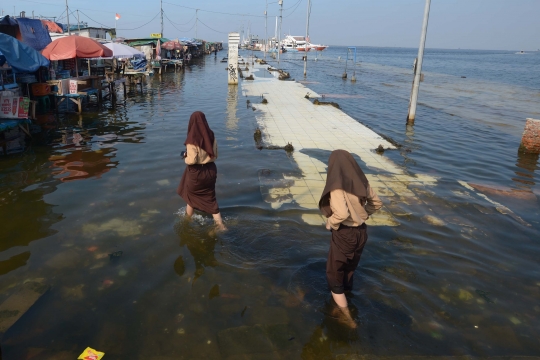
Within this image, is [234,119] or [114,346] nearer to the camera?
[114,346]

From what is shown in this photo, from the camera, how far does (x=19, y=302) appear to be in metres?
4.00

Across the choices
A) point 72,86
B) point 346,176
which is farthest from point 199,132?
point 72,86

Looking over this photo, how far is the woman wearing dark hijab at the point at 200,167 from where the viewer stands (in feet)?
16.5

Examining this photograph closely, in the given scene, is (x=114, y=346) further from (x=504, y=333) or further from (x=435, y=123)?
(x=435, y=123)

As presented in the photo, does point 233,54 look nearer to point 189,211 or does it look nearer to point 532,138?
point 532,138

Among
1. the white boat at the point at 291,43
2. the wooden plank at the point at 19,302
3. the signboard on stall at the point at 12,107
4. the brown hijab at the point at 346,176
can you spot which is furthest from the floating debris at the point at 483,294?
the white boat at the point at 291,43

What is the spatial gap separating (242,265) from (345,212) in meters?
1.95

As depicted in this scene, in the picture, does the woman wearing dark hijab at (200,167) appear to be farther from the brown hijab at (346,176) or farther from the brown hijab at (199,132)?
the brown hijab at (346,176)

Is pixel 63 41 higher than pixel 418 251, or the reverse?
pixel 63 41

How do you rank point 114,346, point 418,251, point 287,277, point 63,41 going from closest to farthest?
point 114,346, point 287,277, point 418,251, point 63,41

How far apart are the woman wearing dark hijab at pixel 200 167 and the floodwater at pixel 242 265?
54 cm

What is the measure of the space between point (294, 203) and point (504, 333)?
3720 mm

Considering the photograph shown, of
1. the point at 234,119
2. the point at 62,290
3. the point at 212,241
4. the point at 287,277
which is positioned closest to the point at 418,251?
the point at 287,277

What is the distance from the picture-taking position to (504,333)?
12.6ft
